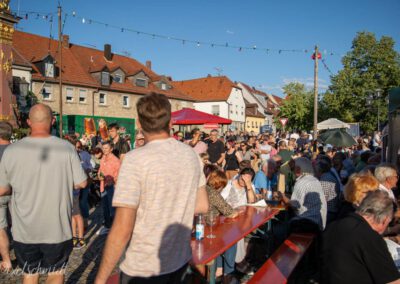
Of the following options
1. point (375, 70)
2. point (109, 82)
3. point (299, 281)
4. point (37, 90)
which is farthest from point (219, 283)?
point (375, 70)

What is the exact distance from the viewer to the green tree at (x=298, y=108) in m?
37.1

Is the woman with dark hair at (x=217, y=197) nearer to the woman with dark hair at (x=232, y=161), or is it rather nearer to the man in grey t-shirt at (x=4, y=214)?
the man in grey t-shirt at (x=4, y=214)

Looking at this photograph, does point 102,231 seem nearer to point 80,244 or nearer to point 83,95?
point 80,244

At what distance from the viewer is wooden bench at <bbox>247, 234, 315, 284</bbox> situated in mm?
4035

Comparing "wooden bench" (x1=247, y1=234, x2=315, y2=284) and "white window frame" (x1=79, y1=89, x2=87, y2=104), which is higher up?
"white window frame" (x1=79, y1=89, x2=87, y2=104)

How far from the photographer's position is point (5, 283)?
446cm

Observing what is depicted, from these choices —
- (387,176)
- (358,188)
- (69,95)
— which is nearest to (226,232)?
(358,188)

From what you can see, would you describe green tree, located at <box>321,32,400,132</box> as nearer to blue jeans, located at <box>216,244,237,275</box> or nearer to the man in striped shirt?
the man in striped shirt

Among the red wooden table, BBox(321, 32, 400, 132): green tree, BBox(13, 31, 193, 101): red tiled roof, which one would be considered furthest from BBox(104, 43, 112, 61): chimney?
the red wooden table

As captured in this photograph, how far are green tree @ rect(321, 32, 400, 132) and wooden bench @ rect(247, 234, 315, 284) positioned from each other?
30.5 metres

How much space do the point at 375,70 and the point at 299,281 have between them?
33.8m

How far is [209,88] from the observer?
55.0 meters

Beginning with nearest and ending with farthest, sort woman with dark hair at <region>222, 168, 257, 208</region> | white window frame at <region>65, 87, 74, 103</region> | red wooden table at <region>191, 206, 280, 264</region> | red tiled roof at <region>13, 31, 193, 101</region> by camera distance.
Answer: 1. red wooden table at <region>191, 206, 280, 264</region>
2. woman with dark hair at <region>222, 168, 257, 208</region>
3. red tiled roof at <region>13, 31, 193, 101</region>
4. white window frame at <region>65, 87, 74, 103</region>

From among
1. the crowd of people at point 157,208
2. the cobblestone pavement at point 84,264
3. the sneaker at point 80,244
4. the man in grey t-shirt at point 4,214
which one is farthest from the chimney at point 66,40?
the man in grey t-shirt at point 4,214
